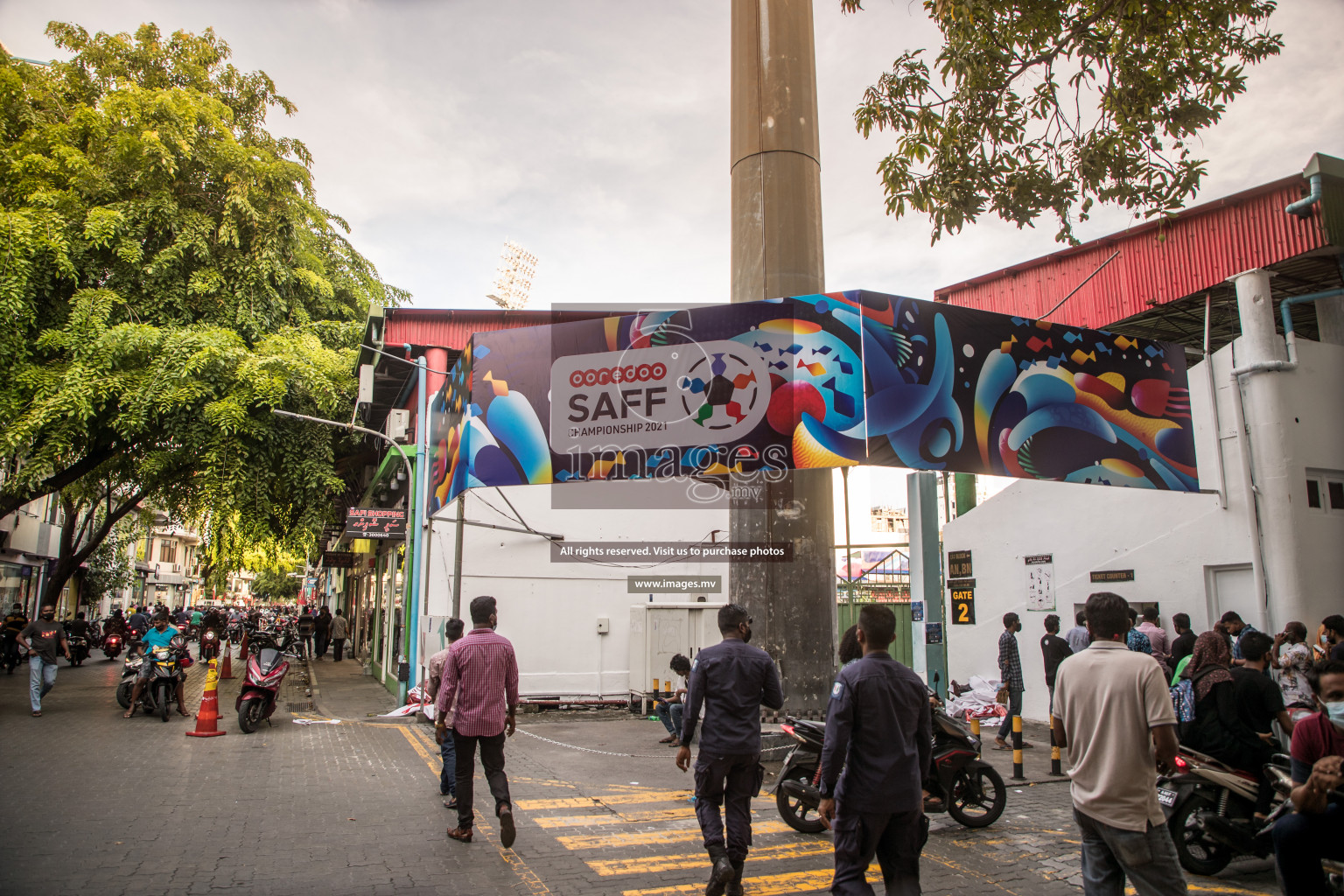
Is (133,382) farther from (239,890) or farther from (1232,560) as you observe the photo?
(1232,560)

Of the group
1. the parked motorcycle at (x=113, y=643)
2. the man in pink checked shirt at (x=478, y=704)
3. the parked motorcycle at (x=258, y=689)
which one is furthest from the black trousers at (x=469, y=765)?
the parked motorcycle at (x=113, y=643)

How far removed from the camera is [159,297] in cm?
1576

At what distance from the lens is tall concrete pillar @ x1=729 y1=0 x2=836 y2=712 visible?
8.19 metres

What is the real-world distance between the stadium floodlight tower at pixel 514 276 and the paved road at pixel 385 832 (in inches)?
2214

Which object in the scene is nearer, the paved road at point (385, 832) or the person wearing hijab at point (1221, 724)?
the paved road at point (385, 832)

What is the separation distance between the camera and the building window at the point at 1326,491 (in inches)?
415

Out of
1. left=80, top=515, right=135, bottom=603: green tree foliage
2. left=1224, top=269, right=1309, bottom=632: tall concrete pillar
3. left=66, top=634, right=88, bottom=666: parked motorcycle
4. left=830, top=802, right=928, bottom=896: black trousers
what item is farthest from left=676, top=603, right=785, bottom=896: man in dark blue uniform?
left=80, top=515, right=135, bottom=603: green tree foliage

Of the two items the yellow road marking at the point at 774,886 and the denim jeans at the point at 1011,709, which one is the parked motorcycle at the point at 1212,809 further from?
the denim jeans at the point at 1011,709

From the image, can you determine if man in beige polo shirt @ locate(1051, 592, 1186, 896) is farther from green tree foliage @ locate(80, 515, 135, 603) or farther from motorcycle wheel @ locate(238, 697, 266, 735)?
green tree foliage @ locate(80, 515, 135, 603)

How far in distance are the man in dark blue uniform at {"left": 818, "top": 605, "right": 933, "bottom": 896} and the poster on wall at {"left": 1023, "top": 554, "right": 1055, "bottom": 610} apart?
9.94 m

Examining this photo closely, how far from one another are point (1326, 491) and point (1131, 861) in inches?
376

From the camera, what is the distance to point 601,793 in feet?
26.6

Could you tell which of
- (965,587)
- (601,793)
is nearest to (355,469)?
(965,587)

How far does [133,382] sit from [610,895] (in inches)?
533
